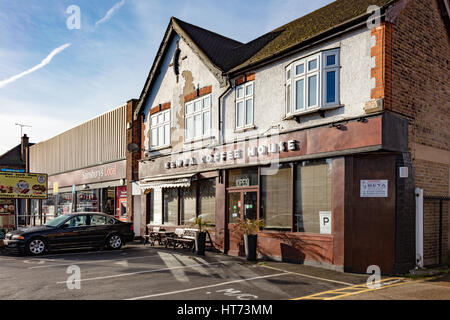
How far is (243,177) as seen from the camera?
14656 millimetres

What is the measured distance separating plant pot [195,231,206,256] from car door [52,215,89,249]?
14.2 feet

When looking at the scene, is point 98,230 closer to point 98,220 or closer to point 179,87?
point 98,220

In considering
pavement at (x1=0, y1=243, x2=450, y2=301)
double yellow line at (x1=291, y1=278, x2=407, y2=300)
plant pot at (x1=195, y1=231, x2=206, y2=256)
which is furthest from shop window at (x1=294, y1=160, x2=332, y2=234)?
plant pot at (x1=195, y1=231, x2=206, y2=256)

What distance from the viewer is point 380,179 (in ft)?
35.4

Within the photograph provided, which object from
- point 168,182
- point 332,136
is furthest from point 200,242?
point 332,136

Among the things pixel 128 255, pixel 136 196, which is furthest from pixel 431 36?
pixel 136 196

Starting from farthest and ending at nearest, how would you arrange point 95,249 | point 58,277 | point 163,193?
1. point 163,193
2. point 95,249
3. point 58,277

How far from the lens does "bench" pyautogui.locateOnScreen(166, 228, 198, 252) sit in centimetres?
1548

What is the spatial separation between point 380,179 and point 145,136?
12.8m

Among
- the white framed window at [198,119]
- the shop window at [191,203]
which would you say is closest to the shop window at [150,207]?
the shop window at [191,203]

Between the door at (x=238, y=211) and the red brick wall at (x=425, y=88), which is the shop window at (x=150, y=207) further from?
the red brick wall at (x=425, y=88)

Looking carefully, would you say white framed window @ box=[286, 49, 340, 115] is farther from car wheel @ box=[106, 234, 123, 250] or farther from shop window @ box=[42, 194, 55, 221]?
shop window @ box=[42, 194, 55, 221]

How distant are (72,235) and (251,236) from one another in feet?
22.4

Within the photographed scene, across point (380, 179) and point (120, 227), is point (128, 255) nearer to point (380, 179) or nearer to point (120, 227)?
point (120, 227)
